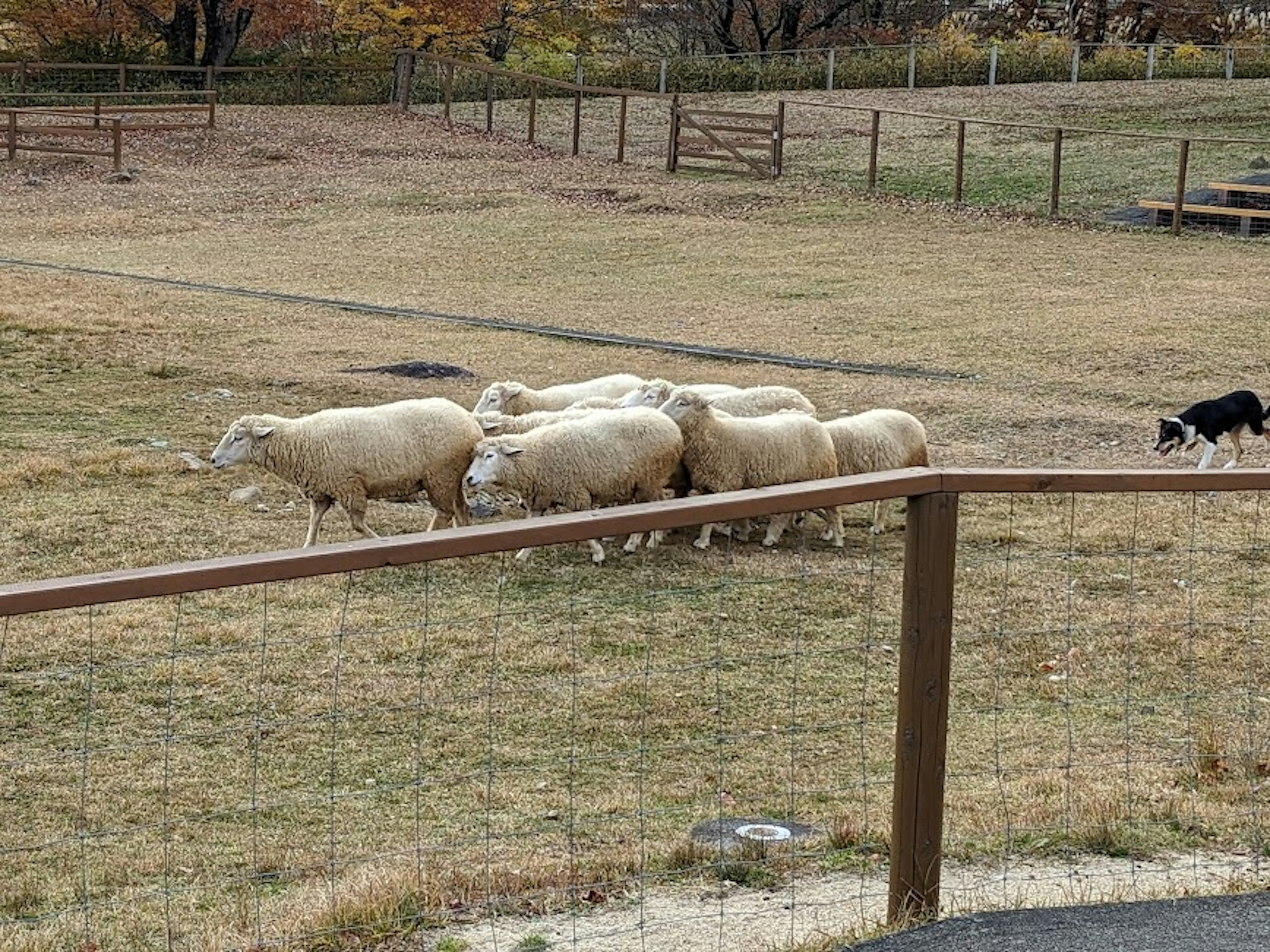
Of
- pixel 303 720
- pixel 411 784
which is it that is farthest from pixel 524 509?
pixel 411 784

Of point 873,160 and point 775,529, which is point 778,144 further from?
point 775,529

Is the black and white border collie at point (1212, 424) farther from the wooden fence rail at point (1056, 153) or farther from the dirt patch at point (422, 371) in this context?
the wooden fence rail at point (1056, 153)

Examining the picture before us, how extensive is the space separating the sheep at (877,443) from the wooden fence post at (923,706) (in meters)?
7.42

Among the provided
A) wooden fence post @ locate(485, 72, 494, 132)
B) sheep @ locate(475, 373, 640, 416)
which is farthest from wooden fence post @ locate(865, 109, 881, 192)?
sheep @ locate(475, 373, 640, 416)

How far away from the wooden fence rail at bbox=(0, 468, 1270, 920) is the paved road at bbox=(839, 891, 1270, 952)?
143mm

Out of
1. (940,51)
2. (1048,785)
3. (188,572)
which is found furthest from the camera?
(940,51)

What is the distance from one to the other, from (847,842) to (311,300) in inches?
701

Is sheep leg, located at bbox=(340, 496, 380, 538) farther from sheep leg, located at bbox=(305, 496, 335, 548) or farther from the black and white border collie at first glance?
the black and white border collie

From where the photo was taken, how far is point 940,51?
1903 inches

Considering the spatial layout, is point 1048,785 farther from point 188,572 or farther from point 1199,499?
point 1199,499

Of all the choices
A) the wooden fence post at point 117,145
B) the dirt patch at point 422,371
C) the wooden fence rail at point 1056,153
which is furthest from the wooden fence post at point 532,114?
the dirt patch at point 422,371

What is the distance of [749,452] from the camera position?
12281 millimetres

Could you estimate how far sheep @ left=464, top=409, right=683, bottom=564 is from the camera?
11.7 metres

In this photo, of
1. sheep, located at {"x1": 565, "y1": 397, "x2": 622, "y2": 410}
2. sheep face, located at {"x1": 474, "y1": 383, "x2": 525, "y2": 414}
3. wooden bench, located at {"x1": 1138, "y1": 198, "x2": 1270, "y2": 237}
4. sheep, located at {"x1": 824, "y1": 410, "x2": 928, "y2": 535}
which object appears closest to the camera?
sheep, located at {"x1": 824, "y1": 410, "x2": 928, "y2": 535}
